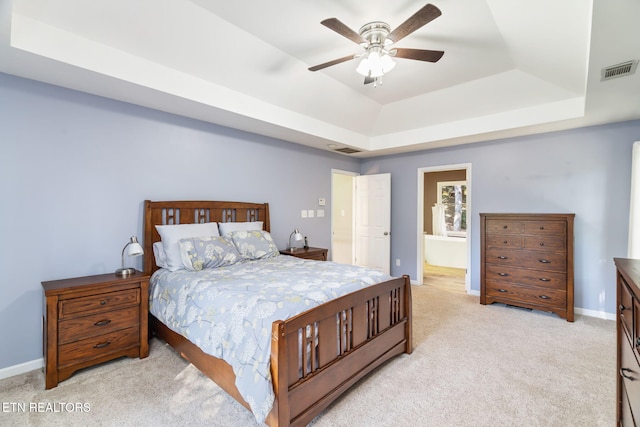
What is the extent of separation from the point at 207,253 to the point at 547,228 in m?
4.01

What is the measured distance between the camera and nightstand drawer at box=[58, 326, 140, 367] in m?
2.34

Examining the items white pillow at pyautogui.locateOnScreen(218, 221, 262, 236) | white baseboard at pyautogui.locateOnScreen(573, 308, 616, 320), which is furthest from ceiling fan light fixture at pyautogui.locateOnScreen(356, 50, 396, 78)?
white baseboard at pyautogui.locateOnScreen(573, 308, 616, 320)

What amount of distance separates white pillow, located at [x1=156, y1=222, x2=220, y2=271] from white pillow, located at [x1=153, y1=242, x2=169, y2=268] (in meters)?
0.05

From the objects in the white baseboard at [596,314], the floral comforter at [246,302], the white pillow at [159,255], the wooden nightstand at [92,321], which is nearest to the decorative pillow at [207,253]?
the floral comforter at [246,302]

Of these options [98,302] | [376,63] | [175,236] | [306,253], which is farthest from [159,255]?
[376,63]

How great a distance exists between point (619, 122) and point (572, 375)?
3.10 metres

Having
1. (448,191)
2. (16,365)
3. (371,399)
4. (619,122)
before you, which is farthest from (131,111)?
(448,191)

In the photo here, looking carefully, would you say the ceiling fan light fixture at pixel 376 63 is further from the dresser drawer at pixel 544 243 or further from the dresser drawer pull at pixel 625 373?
the dresser drawer at pixel 544 243

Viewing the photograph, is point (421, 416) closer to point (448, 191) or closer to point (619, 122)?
point (619, 122)

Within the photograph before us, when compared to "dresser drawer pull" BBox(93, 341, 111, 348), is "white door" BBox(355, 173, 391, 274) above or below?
above

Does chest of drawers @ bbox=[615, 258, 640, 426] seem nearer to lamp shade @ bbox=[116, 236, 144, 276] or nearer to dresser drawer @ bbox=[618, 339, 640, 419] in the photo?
dresser drawer @ bbox=[618, 339, 640, 419]

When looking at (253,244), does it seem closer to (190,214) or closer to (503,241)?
(190,214)

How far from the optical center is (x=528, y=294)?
3.88 m

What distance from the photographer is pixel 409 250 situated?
547 cm
